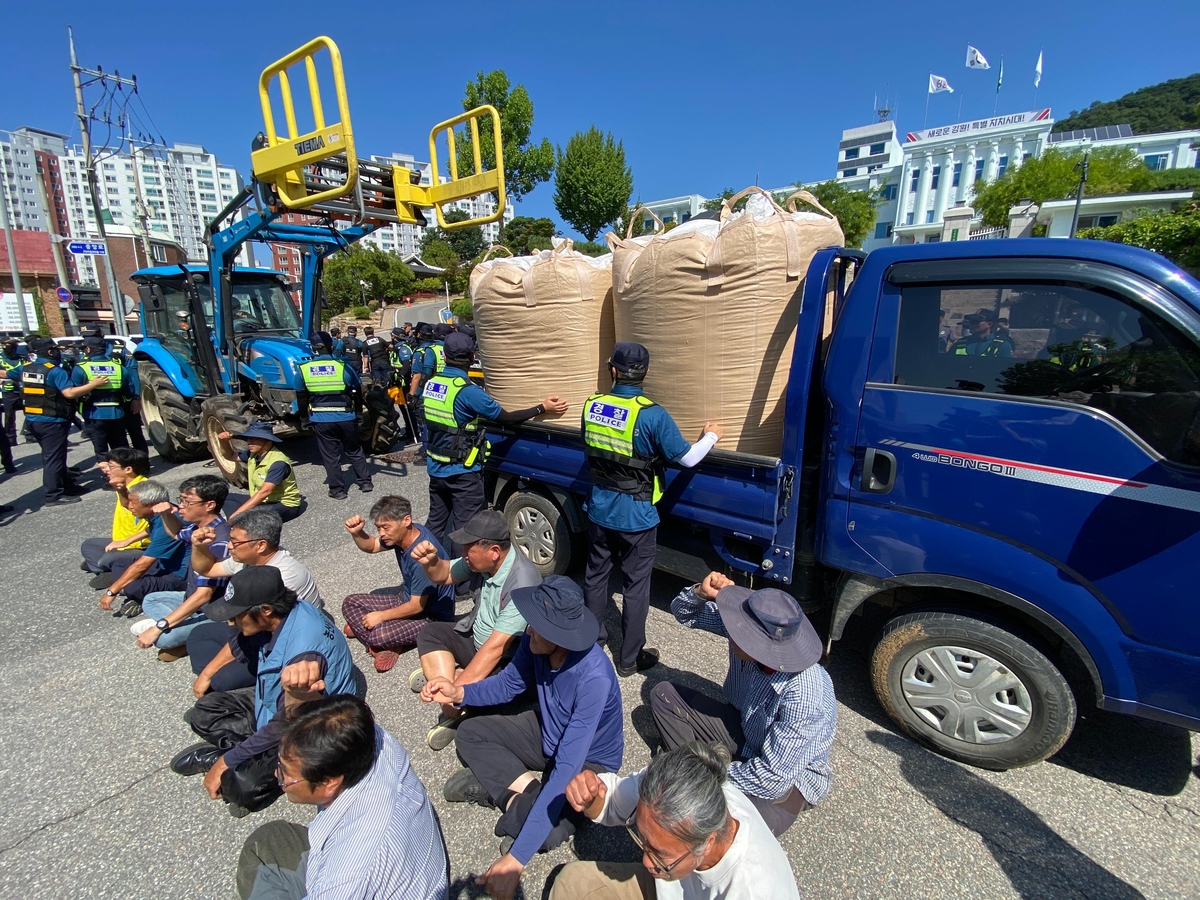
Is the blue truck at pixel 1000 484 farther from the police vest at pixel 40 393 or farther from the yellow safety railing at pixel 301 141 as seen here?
the police vest at pixel 40 393

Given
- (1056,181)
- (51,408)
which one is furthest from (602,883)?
(1056,181)

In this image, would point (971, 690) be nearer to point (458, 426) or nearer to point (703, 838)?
point (703, 838)

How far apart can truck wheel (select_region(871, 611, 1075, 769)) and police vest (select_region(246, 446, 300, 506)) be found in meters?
4.21

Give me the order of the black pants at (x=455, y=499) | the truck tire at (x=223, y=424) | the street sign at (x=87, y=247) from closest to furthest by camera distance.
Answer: the black pants at (x=455, y=499), the truck tire at (x=223, y=424), the street sign at (x=87, y=247)

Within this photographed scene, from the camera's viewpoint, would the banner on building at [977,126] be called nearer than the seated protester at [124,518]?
No

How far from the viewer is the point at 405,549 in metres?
2.93

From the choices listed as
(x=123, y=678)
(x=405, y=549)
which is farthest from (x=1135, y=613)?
(x=123, y=678)

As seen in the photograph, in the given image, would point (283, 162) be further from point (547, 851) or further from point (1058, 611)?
point (1058, 611)

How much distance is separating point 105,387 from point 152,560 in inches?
151

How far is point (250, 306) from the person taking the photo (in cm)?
714

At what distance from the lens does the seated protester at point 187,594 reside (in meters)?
3.09

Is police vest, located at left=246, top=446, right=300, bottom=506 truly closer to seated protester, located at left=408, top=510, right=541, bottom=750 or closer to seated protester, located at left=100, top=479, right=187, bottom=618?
seated protester, located at left=100, top=479, right=187, bottom=618

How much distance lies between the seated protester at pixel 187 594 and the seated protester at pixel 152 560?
76mm

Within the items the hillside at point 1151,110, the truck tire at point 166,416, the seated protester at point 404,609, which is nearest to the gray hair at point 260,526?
the seated protester at point 404,609
